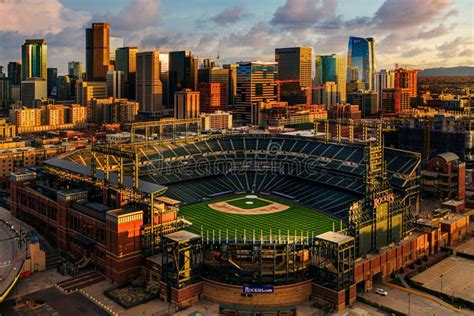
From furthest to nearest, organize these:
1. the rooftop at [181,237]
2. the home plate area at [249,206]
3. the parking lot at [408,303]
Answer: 1. the home plate area at [249,206]
2. the rooftop at [181,237]
3. the parking lot at [408,303]

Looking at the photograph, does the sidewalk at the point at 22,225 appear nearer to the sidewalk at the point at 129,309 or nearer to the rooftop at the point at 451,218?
the sidewalk at the point at 129,309

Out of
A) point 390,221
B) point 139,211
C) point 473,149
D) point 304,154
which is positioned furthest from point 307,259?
point 473,149

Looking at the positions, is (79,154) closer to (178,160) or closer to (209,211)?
(178,160)

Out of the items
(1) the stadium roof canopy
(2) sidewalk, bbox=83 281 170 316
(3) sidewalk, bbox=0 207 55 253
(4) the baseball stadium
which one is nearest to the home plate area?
(4) the baseball stadium

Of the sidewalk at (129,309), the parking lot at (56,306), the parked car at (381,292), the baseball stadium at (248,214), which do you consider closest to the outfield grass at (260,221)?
the baseball stadium at (248,214)

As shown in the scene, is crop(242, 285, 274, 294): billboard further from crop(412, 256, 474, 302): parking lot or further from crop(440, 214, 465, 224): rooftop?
crop(440, 214, 465, 224): rooftop

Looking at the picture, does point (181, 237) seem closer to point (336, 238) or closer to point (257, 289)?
point (257, 289)
